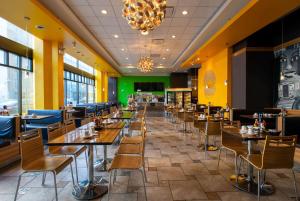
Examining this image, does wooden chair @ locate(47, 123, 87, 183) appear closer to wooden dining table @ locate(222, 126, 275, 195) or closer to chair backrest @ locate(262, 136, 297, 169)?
wooden dining table @ locate(222, 126, 275, 195)

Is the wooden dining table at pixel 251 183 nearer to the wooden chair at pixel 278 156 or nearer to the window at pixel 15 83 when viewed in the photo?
the wooden chair at pixel 278 156

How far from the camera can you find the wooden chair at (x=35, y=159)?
99.1 inches

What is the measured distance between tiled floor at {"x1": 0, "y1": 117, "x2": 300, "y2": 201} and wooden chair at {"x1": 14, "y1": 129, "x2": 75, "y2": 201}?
51 centimetres

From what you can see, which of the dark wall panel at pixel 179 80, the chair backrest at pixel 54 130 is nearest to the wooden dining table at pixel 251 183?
the chair backrest at pixel 54 130

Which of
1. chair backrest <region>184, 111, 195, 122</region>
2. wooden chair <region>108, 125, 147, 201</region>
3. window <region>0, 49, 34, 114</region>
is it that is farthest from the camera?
chair backrest <region>184, 111, 195, 122</region>

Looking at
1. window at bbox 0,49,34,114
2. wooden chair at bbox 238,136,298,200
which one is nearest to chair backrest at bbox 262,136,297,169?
wooden chair at bbox 238,136,298,200

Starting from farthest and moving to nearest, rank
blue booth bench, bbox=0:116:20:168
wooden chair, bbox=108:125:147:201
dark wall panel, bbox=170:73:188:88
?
1. dark wall panel, bbox=170:73:188:88
2. blue booth bench, bbox=0:116:20:168
3. wooden chair, bbox=108:125:147:201

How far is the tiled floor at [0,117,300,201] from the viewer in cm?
288

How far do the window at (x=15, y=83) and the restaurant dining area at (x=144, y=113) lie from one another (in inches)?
1.4

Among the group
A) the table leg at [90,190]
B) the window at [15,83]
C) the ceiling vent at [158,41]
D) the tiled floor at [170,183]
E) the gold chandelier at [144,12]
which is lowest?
the tiled floor at [170,183]

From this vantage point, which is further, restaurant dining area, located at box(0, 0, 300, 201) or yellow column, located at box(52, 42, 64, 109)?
yellow column, located at box(52, 42, 64, 109)

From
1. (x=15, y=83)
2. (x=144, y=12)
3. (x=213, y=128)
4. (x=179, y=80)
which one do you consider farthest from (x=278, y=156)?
(x=179, y=80)

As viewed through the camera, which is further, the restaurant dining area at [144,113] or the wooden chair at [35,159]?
the restaurant dining area at [144,113]

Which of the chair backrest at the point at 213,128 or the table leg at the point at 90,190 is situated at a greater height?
the chair backrest at the point at 213,128
